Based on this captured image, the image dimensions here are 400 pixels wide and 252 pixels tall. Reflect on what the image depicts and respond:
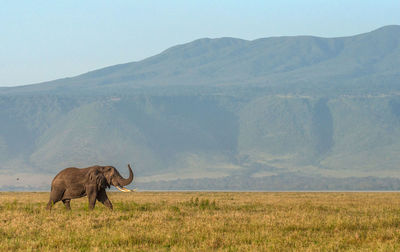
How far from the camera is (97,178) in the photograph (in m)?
26.4

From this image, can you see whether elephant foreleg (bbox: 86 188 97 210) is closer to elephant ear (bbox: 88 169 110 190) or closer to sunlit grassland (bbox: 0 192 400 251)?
elephant ear (bbox: 88 169 110 190)

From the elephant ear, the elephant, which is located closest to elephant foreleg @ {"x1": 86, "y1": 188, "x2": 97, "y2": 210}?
the elephant

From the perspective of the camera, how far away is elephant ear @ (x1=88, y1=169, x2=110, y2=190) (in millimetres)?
26391

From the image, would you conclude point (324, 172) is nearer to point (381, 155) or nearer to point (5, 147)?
point (381, 155)

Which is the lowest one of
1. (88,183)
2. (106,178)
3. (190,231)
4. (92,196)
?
(190,231)

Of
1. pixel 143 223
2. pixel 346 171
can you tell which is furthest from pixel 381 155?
pixel 143 223

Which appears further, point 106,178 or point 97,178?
point 106,178

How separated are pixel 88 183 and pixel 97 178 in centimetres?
35

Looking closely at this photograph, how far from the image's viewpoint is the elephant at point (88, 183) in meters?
26.5

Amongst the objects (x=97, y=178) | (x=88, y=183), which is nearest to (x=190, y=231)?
(x=97, y=178)

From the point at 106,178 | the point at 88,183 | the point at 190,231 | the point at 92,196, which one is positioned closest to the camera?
the point at 190,231

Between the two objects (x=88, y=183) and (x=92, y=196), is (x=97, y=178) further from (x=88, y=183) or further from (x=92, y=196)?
(x=92, y=196)

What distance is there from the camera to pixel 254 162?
617ft

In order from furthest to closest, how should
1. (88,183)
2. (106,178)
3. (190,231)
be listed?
1. (106,178)
2. (88,183)
3. (190,231)
